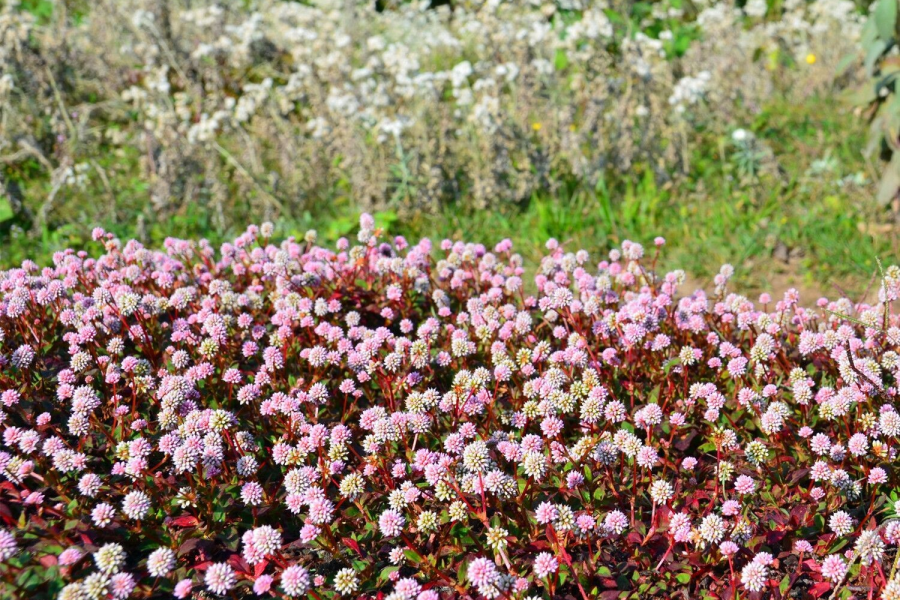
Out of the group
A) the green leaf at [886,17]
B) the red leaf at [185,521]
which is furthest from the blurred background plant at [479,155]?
the red leaf at [185,521]

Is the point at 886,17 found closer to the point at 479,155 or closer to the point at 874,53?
the point at 874,53

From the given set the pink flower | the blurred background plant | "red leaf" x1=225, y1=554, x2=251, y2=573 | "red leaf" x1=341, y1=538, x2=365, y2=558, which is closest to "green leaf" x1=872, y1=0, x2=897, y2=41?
the blurred background plant

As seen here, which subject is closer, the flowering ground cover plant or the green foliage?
the flowering ground cover plant

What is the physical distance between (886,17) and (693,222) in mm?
1819

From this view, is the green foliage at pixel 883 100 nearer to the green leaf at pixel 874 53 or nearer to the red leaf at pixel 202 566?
the green leaf at pixel 874 53

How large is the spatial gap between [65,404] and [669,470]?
2.27m

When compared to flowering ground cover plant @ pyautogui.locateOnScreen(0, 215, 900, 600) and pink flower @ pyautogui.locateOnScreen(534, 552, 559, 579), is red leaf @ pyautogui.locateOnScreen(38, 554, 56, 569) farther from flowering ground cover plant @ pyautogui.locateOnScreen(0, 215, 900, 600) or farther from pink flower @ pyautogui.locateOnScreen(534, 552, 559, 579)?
pink flower @ pyautogui.locateOnScreen(534, 552, 559, 579)

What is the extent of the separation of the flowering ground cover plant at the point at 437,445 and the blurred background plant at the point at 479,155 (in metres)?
2.04

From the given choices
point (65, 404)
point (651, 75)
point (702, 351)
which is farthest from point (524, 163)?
point (65, 404)

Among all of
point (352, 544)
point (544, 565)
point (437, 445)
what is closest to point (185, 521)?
point (352, 544)

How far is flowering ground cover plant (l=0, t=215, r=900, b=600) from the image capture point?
7.48 ft

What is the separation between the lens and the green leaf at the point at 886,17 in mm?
4215

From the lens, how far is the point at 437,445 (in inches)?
114

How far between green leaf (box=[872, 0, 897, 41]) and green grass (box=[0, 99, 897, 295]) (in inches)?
52.8
